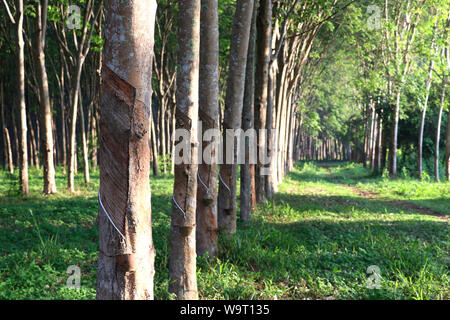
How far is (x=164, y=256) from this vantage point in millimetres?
5840

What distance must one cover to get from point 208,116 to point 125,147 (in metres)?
3.02

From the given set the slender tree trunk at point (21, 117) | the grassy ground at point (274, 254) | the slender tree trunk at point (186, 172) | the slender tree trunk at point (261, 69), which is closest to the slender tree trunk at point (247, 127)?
the grassy ground at point (274, 254)

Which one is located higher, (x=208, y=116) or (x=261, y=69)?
(x=261, y=69)

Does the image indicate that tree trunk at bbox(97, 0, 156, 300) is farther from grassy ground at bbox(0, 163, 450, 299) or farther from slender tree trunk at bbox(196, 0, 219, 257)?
slender tree trunk at bbox(196, 0, 219, 257)

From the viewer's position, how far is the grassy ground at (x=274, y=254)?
16.6 ft

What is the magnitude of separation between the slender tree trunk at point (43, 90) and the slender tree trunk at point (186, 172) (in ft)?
27.6

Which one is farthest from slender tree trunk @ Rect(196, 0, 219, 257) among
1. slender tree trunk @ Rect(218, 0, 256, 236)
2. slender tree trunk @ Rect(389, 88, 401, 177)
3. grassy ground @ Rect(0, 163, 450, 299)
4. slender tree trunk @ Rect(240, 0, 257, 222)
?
slender tree trunk @ Rect(389, 88, 401, 177)

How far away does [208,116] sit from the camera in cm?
591

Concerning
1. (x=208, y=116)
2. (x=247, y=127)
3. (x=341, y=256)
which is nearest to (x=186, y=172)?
(x=208, y=116)

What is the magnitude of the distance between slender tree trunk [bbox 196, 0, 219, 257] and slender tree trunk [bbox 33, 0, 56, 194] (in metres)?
7.59

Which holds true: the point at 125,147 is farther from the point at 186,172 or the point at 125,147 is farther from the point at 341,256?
the point at 341,256

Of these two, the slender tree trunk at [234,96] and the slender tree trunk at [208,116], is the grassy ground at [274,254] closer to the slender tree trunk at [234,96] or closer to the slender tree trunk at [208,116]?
the slender tree trunk at [208,116]
